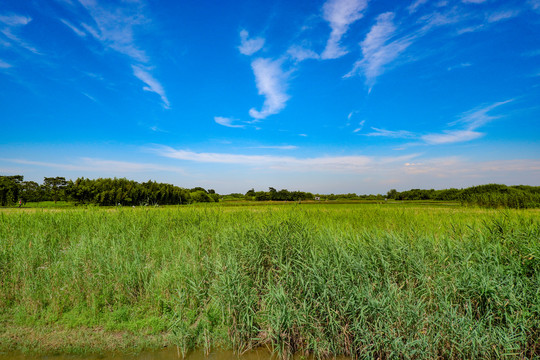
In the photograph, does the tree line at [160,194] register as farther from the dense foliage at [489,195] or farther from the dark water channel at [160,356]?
the dark water channel at [160,356]

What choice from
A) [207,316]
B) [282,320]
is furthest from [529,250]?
[207,316]

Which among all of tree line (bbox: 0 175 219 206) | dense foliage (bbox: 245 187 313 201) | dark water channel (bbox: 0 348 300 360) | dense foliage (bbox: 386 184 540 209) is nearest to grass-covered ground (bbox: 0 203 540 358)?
dark water channel (bbox: 0 348 300 360)

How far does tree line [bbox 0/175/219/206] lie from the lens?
29.9 m

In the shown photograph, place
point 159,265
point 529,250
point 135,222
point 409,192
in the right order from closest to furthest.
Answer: point 529,250
point 159,265
point 135,222
point 409,192

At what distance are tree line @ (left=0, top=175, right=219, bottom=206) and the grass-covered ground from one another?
18.4 m

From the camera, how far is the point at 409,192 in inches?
1502

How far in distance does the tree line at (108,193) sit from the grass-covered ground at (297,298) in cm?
1845

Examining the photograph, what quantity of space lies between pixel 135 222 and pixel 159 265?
341 cm

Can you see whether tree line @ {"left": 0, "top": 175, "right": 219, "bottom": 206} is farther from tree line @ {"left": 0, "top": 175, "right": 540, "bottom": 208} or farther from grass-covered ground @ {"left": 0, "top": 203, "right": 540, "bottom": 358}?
grass-covered ground @ {"left": 0, "top": 203, "right": 540, "bottom": 358}

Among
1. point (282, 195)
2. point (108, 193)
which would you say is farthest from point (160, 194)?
point (282, 195)

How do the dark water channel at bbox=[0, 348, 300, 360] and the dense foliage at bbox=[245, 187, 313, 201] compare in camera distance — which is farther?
the dense foliage at bbox=[245, 187, 313, 201]

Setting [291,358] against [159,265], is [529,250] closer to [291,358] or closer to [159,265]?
[291,358]

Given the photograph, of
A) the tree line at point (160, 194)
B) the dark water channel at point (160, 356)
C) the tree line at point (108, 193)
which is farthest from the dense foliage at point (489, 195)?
the tree line at point (108, 193)

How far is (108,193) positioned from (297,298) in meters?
33.3
